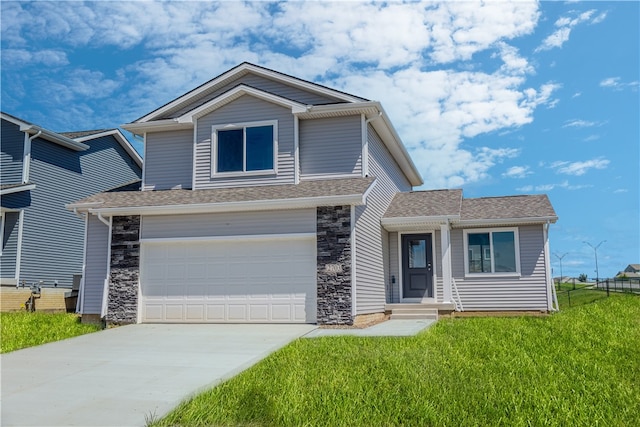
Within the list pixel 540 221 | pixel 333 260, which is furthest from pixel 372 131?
pixel 540 221

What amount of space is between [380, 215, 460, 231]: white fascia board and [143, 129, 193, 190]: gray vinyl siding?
5769 millimetres

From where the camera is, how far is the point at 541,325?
12.6 metres

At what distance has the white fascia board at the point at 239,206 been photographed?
42.1 feet

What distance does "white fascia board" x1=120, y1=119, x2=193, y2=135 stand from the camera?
15.9m

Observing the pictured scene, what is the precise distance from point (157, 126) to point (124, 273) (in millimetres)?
4358

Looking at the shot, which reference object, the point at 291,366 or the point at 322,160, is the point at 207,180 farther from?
the point at 291,366

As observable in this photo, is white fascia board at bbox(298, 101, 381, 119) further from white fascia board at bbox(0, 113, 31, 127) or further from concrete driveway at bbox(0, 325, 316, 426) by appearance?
white fascia board at bbox(0, 113, 31, 127)

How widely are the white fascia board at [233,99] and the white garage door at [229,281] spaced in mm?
3590

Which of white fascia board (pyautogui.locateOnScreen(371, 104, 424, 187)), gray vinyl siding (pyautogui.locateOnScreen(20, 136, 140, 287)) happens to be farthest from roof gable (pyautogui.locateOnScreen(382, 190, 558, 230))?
gray vinyl siding (pyautogui.locateOnScreen(20, 136, 140, 287))

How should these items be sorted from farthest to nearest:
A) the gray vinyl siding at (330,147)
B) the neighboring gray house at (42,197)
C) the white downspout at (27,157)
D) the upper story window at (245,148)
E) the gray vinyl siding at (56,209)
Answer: the gray vinyl siding at (56,209) → the white downspout at (27,157) → the neighboring gray house at (42,197) → the upper story window at (245,148) → the gray vinyl siding at (330,147)

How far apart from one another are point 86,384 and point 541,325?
9574 millimetres

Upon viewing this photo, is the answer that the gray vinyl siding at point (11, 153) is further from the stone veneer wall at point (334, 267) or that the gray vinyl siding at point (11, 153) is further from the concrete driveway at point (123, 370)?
the stone veneer wall at point (334, 267)

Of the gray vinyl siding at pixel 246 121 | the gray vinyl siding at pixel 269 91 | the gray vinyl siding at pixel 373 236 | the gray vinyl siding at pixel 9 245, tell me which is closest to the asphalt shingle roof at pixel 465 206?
the gray vinyl siding at pixel 373 236

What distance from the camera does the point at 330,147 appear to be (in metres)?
14.8
